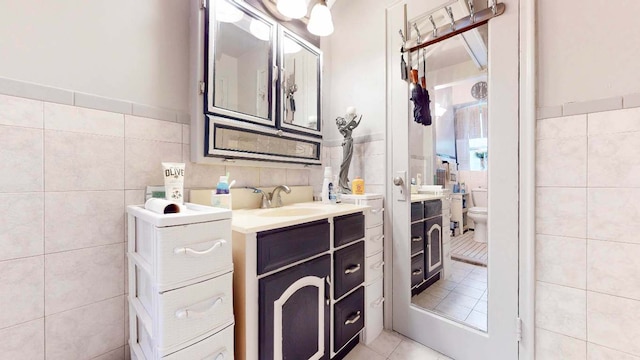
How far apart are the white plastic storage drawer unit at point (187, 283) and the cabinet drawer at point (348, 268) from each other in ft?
1.85

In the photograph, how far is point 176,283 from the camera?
2.37 ft

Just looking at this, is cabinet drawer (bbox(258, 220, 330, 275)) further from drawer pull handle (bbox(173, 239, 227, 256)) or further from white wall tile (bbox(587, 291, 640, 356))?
white wall tile (bbox(587, 291, 640, 356))

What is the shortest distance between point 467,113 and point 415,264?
92 centimetres

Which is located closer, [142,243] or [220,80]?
[142,243]

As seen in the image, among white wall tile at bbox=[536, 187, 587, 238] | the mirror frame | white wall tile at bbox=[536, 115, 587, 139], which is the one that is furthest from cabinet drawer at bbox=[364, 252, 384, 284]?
white wall tile at bbox=[536, 115, 587, 139]

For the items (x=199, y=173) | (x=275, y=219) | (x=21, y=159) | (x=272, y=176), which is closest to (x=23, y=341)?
(x=21, y=159)

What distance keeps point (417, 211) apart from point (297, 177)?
829 mm

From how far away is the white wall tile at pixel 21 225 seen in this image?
0.81 metres

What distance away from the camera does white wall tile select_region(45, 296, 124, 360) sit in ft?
2.96

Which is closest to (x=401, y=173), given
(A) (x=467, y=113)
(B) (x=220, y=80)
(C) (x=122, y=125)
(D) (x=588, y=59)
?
(A) (x=467, y=113)

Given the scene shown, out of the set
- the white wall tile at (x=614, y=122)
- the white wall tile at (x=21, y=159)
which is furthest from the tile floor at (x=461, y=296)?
the white wall tile at (x=21, y=159)

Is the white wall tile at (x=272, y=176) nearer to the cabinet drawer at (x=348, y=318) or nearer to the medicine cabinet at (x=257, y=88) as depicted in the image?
the medicine cabinet at (x=257, y=88)

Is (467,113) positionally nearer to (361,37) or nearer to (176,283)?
(361,37)

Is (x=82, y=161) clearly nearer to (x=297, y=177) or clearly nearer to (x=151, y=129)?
(x=151, y=129)
